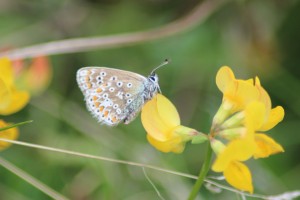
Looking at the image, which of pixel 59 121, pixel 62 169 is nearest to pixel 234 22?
pixel 59 121

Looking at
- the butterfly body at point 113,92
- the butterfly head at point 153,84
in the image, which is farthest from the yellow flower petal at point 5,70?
the butterfly head at point 153,84

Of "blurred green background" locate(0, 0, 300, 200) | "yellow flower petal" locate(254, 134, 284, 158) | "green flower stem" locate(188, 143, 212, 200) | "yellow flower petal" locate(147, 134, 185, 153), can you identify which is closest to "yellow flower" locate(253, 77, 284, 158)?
"yellow flower petal" locate(254, 134, 284, 158)

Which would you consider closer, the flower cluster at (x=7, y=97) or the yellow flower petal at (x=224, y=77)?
the yellow flower petal at (x=224, y=77)

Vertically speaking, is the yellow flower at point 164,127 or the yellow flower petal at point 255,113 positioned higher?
the yellow flower petal at point 255,113

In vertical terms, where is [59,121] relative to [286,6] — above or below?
below

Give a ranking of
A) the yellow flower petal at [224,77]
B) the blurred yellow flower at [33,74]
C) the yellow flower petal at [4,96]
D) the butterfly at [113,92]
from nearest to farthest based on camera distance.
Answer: the yellow flower petal at [224,77] < the yellow flower petal at [4,96] < the butterfly at [113,92] < the blurred yellow flower at [33,74]

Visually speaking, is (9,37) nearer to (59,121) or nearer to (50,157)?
(59,121)

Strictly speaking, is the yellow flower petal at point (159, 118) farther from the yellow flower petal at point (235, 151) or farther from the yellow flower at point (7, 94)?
the yellow flower at point (7, 94)

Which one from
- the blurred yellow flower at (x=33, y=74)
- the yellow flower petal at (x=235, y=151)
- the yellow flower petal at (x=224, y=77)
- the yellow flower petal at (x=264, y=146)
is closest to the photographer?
the yellow flower petal at (x=235, y=151)

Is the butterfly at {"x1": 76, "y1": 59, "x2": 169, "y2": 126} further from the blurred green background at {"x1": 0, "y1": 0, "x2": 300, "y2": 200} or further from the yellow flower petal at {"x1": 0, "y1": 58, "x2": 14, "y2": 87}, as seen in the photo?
the blurred green background at {"x1": 0, "y1": 0, "x2": 300, "y2": 200}
